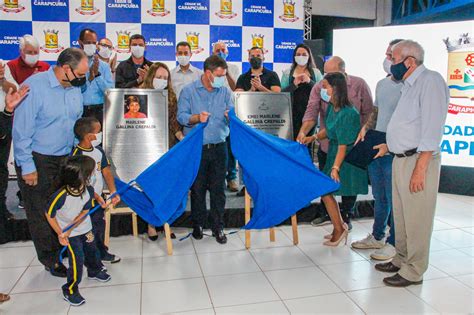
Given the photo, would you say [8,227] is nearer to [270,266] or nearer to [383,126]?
[270,266]

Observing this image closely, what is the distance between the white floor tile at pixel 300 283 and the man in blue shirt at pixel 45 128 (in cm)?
148

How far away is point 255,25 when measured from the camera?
5660 mm

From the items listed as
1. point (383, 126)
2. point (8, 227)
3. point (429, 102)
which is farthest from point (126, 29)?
point (429, 102)

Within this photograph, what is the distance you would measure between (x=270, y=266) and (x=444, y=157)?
3.39m

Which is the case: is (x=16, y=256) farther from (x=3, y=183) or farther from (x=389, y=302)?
(x=389, y=302)

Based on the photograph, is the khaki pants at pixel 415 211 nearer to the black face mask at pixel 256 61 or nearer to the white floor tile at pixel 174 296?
the white floor tile at pixel 174 296

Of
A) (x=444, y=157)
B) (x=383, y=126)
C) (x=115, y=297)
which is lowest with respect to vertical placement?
(x=115, y=297)

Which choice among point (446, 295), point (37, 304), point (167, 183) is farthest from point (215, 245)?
point (446, 295)

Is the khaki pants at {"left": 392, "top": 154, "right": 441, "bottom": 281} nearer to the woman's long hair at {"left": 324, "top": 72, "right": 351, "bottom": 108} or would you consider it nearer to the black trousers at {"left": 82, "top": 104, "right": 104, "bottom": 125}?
the woman's long hair at {"left": 324, "top": 72, "right": 351, "bottom": 108}

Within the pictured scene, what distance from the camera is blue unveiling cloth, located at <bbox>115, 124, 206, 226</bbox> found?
3139mm

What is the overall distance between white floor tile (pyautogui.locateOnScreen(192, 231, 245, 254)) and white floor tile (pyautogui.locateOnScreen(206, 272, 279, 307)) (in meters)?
0.52

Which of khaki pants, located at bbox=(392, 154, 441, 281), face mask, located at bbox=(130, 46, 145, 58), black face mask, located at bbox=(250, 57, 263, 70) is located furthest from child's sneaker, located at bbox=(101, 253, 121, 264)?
black face mask, located at bbox=(250, 57, 263, 70)

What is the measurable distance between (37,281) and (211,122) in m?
1.71

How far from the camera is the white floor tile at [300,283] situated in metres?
2.75
